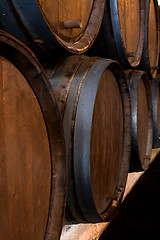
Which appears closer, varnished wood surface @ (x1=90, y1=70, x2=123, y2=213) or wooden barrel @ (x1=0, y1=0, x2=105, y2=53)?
wooden barrel @ (x1=0, y1=0, x2=105, y2=53)

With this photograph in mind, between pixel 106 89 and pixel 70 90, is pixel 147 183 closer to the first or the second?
pixel 106 89

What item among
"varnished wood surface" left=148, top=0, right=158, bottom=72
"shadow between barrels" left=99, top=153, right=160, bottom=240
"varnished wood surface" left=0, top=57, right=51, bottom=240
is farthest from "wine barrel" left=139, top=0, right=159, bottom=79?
"varnished wood surface" left=0, top=57, right=51, bottom=240

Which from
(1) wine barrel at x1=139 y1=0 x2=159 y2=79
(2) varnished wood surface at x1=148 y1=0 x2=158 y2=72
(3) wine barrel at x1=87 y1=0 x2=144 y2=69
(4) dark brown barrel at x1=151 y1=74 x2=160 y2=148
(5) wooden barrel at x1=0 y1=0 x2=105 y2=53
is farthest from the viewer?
(4) dark brown barrel at x1=151 y1=74 x2=160 y2=148

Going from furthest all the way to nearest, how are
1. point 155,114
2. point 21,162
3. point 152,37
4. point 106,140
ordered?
point 155,114 < point 152,37 < point 106,140 < point 21,162

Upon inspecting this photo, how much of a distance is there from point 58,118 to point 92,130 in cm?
34

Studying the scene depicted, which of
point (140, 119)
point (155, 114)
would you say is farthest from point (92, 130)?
point (155, 114)

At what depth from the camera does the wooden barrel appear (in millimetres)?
811

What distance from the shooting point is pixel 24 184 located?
2.57 ft

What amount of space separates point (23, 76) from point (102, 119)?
614mm

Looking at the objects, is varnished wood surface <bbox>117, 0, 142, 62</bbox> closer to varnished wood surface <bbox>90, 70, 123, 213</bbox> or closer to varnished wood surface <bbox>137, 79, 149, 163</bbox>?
varnished wood surface <bbox>137, 79, 149, 163</bbox>

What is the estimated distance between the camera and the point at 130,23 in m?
2.07

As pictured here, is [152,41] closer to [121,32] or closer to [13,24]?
[121,32]

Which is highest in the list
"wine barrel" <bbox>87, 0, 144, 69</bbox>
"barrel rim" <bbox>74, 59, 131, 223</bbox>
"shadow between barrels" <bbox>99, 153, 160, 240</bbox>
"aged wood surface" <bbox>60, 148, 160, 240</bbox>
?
"wine barrel" <bbox>87, 0, 144, 69</bbox>

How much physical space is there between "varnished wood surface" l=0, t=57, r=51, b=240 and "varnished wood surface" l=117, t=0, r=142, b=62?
1.25 m
